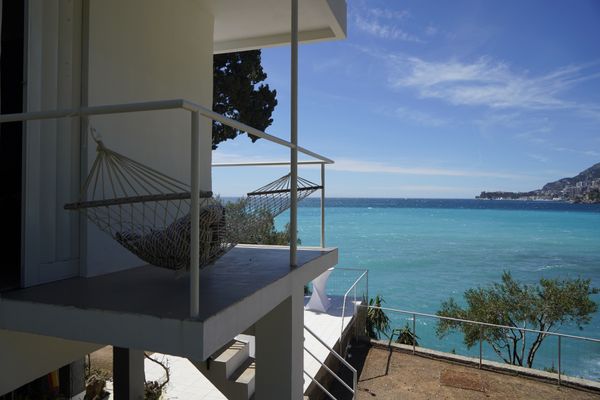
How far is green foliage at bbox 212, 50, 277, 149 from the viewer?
7.95 meters

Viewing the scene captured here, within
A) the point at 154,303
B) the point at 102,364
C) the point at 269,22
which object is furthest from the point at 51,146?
the point at 102,364

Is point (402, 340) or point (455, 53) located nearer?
point (402, 340)

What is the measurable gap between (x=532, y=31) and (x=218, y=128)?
1120 inches

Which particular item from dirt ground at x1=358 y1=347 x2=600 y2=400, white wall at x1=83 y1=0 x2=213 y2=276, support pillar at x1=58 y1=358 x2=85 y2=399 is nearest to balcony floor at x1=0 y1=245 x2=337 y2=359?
white wall at x1=83 y1=0 x2=213 y2=276

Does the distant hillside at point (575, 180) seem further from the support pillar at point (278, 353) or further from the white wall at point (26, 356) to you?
the white wall at point (26, 356)

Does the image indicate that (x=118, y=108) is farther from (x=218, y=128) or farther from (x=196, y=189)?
(x=218, y=128)

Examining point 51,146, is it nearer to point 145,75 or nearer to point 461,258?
point 145,75

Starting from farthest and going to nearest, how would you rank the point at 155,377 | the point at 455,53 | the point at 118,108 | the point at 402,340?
1. the point at 455,53
2. the point at 402,340
3. the point at 155,377
4. the point at 118,108

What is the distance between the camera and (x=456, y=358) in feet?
28.6

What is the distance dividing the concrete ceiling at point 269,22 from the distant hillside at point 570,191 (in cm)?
8652

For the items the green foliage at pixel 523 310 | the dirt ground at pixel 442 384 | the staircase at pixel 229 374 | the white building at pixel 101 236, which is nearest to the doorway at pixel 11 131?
the white building at pixel 101 236

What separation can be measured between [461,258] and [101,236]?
3933 cm

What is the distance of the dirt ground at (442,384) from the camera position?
7227mm

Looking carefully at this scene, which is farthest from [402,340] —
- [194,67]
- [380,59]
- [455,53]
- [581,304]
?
[455,53]
